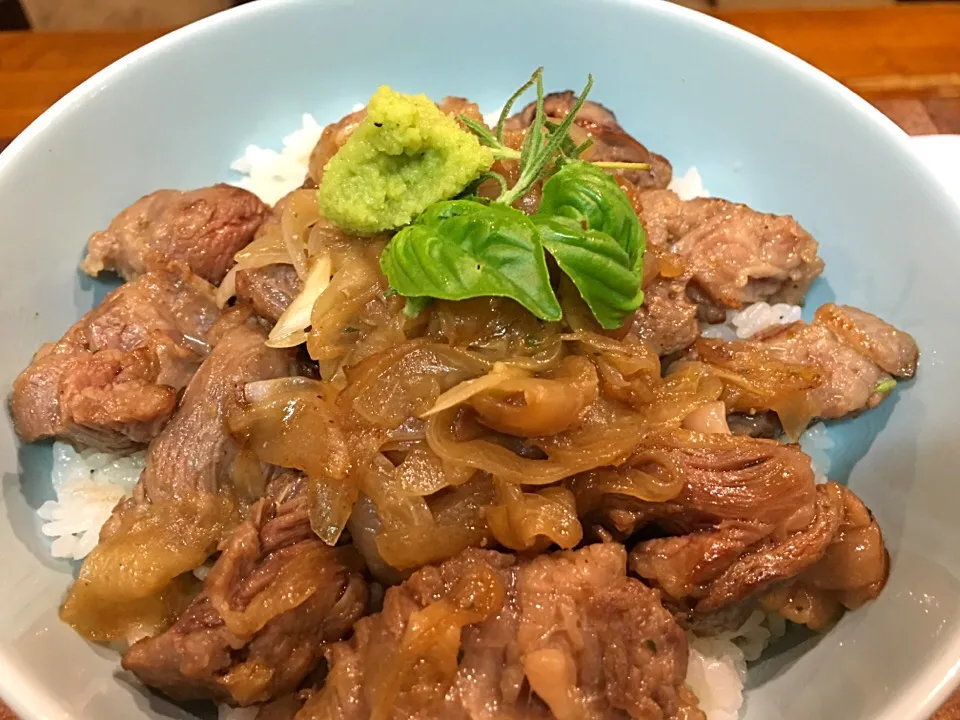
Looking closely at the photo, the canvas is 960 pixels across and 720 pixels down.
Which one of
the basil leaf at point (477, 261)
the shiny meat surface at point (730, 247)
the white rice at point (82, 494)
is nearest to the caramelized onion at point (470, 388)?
the basil leaf at point (477, 261)

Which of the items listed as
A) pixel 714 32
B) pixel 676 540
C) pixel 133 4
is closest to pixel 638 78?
pixel 714 32

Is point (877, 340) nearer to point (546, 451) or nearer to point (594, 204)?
point (594, 204)

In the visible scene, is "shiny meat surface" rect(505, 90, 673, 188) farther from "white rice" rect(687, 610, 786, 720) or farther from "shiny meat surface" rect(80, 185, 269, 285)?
"white rice" rect(687, 610, 786, 720)

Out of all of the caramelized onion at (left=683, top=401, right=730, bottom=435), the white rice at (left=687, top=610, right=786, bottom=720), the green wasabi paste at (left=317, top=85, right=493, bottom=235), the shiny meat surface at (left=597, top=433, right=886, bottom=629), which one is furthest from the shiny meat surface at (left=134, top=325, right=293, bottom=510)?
the white rice at (left=687, top=610, right=786, bottom=720)

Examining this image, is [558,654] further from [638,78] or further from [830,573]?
[638,78]

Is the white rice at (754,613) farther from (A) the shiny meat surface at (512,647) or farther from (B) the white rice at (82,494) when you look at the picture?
(A) the shiny meat surface at (512,647)

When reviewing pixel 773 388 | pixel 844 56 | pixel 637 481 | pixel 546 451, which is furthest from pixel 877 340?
pixel 844 56
